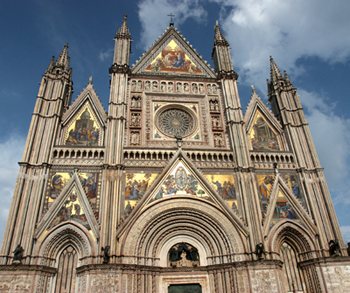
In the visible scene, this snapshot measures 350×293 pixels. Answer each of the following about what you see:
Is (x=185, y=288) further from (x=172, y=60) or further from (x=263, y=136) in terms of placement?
(x=172, y=60)

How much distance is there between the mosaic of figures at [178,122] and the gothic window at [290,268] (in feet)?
28.2

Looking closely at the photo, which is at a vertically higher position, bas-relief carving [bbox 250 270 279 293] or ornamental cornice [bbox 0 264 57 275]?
ornamental cornice [bbox 0 264 57 275]

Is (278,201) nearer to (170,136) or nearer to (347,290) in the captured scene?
(347,290)

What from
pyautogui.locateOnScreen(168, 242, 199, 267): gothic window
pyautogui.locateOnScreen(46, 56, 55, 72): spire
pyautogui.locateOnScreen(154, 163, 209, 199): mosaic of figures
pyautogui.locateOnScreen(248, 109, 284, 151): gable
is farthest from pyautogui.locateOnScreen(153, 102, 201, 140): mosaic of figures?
pyautogui.locateOnScreen(46, 56, 55, 72): spire

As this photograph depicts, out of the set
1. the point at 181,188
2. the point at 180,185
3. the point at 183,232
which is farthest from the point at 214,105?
the point at 183,232

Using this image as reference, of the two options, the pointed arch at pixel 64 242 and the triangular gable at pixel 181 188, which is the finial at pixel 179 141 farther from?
the pointed arch at pixel 64 242

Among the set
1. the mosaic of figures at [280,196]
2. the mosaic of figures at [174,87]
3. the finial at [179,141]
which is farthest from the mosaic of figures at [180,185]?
the mosaic of figures at [174,87]

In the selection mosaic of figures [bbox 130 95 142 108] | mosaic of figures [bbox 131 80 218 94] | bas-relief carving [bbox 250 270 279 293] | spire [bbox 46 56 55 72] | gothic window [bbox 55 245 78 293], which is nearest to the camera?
bas-relief carving [bbox 250 270 279 293]

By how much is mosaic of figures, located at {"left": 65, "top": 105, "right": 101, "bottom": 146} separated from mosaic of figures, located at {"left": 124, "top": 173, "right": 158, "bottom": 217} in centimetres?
340

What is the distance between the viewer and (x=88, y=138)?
61.1 feet

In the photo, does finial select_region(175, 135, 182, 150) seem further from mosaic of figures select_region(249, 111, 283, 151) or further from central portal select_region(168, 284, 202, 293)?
central portal select_region(168, 284, 202, 293)

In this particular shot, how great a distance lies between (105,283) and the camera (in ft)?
44.9

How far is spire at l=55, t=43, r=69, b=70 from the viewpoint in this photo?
68.4ft

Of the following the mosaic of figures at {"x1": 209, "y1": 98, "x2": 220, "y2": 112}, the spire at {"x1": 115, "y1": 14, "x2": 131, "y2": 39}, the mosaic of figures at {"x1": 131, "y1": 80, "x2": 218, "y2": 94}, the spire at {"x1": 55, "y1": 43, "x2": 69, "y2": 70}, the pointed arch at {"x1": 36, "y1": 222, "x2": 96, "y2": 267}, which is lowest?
the pointed arch at {"x1": 36, "y1": 222, "x2": 96, "y2": 267}
